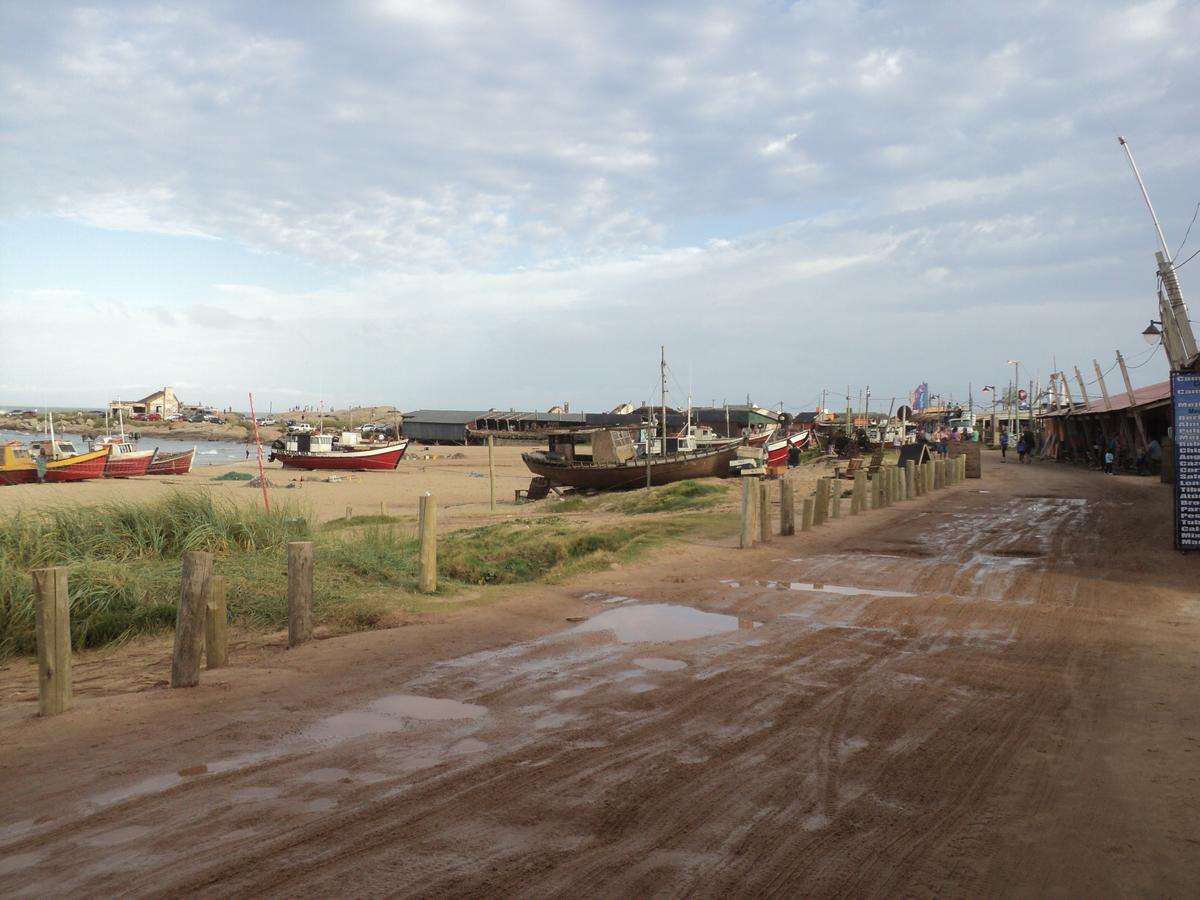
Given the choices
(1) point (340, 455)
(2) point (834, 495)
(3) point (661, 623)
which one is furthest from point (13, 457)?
(3) point (661, 623)

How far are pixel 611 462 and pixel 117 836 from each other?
105ft

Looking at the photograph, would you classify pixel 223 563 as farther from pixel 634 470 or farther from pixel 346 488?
pixel 346 488

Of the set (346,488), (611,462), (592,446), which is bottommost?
(346,488)

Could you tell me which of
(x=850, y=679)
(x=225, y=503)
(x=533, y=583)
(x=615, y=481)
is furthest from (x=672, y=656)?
(x=615, y=481)

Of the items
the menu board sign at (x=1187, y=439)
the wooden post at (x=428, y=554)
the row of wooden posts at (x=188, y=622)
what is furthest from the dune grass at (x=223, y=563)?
the menu board sign at (x=1187, y=439)

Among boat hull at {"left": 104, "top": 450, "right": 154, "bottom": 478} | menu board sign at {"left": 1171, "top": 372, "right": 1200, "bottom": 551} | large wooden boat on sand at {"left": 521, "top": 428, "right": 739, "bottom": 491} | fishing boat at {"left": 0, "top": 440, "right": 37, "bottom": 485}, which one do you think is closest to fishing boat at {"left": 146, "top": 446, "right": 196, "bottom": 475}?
boat hull at {"left": 104, "top": 450, "right": 154, "bottom": 478}

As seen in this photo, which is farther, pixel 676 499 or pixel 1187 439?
pixel 676 499

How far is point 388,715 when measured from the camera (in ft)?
21.5

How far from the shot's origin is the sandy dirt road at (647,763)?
166 inches

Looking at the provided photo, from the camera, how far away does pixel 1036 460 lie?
45812 mm

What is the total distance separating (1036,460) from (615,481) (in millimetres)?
23818

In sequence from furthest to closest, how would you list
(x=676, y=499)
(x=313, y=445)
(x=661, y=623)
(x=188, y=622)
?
(x=313, y=445), (x=676, y=499), (x=661, y=623), (x=188, y=622)

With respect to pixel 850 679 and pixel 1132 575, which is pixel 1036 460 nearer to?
pixel 1132 575

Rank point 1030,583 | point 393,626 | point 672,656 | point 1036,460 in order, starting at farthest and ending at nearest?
point 1036,460
point 1030,583
point 393,626
point 672,656
